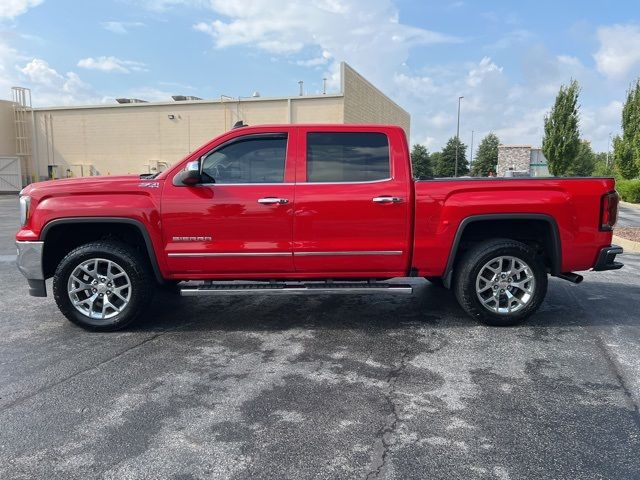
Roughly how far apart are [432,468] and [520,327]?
292 cm

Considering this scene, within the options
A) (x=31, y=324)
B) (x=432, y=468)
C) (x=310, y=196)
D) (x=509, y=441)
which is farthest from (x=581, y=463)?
(x=31, y=324)

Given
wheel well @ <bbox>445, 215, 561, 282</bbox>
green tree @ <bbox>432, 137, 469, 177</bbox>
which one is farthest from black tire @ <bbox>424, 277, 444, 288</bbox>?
green tree @ <bbox>432, 137, 469, 177</bbox>

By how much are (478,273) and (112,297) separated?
12.1 feet

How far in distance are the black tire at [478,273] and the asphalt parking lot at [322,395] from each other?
0.47 ft

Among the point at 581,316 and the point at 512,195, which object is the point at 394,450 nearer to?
the point at 512,195

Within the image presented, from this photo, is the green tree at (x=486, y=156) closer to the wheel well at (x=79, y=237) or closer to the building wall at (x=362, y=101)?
the building wall at (x=362, y=101)

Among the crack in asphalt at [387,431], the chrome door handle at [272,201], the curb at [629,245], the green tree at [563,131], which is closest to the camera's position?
the crack in asphalt at [387,431]

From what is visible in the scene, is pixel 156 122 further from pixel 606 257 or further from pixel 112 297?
pixel 606 257

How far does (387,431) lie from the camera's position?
3154 millimetres

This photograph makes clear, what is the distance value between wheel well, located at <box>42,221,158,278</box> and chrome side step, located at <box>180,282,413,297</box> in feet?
1.84

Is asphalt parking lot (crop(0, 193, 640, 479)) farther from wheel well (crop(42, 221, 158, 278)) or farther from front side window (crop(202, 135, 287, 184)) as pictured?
front side window (crop(202, 135, 287, 184))

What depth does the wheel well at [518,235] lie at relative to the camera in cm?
511

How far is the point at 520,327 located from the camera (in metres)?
5.26

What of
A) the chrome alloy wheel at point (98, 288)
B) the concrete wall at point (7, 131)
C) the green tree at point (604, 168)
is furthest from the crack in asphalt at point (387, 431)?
the green tree at point (604, 168)
